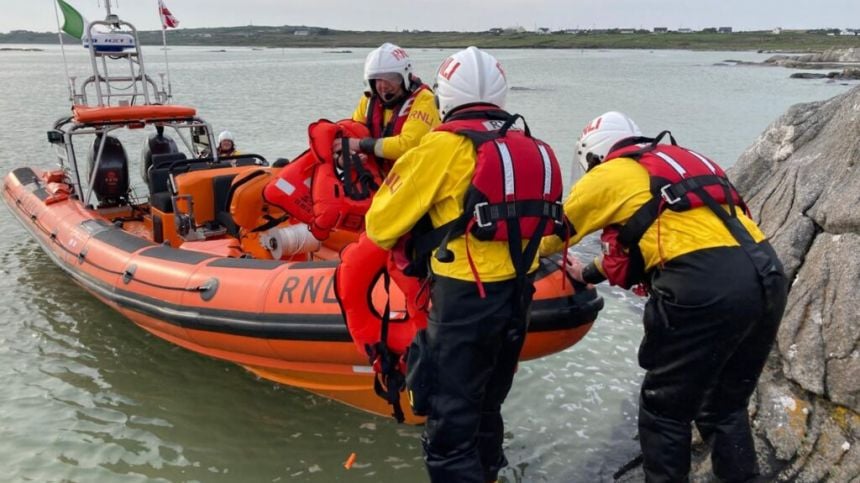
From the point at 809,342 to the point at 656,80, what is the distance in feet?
98.0

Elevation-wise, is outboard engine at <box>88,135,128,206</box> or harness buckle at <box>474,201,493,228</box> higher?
harness buckle at <box>474,201,493,228</box>

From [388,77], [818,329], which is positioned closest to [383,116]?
[388,77]

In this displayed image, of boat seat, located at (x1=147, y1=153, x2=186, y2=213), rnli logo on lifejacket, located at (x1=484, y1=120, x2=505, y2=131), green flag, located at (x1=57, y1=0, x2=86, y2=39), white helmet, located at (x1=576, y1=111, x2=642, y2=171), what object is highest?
green flag, located at (x1=57, y1=0, x2=86, y2=39)

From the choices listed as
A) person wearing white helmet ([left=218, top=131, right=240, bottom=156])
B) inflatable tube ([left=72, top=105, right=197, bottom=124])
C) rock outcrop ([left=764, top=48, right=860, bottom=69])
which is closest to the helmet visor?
inflatable tube ([left=72, top=105, right=197, bottom=124])

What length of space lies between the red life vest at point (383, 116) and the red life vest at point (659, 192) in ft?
5.48

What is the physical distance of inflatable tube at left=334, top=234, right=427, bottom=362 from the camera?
2.43 m

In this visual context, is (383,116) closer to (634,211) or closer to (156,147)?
(634,211)

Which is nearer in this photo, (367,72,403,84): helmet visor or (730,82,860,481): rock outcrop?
(730,82,860,481): rock outcrop

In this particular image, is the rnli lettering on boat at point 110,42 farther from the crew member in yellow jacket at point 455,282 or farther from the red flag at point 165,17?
the crew member in yellow jacket at point 455,282

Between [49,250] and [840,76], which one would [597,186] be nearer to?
[49,250]

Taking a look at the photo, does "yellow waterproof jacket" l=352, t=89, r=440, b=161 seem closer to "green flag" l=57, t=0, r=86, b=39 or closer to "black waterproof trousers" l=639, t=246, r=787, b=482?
"black waterproof trousers" l=639, t=246, r=787, b=482

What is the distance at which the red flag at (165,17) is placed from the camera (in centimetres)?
723

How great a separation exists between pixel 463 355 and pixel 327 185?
2077mm

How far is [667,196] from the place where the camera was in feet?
7.55
